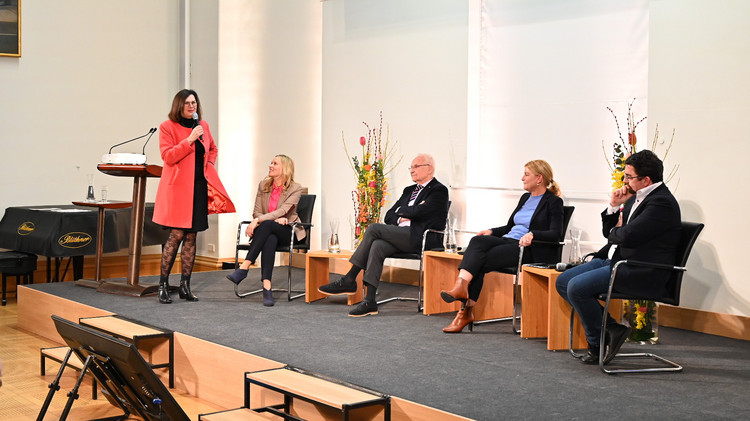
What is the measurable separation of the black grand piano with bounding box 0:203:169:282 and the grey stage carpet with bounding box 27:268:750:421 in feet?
3.55

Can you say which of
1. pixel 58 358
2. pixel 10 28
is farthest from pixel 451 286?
pixel 10 28

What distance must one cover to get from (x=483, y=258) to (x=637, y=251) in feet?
3.55

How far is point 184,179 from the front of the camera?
5711 mm

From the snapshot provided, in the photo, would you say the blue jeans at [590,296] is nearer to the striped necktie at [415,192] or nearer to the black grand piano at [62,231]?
the striped necktie at [415,192]

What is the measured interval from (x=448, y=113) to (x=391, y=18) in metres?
1.12

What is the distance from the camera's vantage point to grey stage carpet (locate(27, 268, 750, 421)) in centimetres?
329

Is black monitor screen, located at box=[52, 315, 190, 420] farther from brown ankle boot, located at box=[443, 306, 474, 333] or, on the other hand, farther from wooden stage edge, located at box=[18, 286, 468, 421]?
brown ankle boot, located at box=[443, 306, 474, 333]

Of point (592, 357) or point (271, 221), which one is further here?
point (271, 221)

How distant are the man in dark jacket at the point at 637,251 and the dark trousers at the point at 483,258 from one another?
0.75m

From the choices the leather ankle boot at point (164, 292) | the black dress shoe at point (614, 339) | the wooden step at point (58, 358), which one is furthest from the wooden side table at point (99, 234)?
the black dress shoe at point (614, 339)

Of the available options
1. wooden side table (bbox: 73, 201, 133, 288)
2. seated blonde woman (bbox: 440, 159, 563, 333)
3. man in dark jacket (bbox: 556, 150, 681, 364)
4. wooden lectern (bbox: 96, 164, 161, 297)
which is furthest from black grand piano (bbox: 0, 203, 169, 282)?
man in dark jacket (bbox: 556, 150, 681, 364)

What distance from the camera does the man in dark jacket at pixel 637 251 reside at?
3.90m

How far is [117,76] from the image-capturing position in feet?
27.7

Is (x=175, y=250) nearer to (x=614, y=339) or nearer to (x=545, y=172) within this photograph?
(x=545, y=172)
